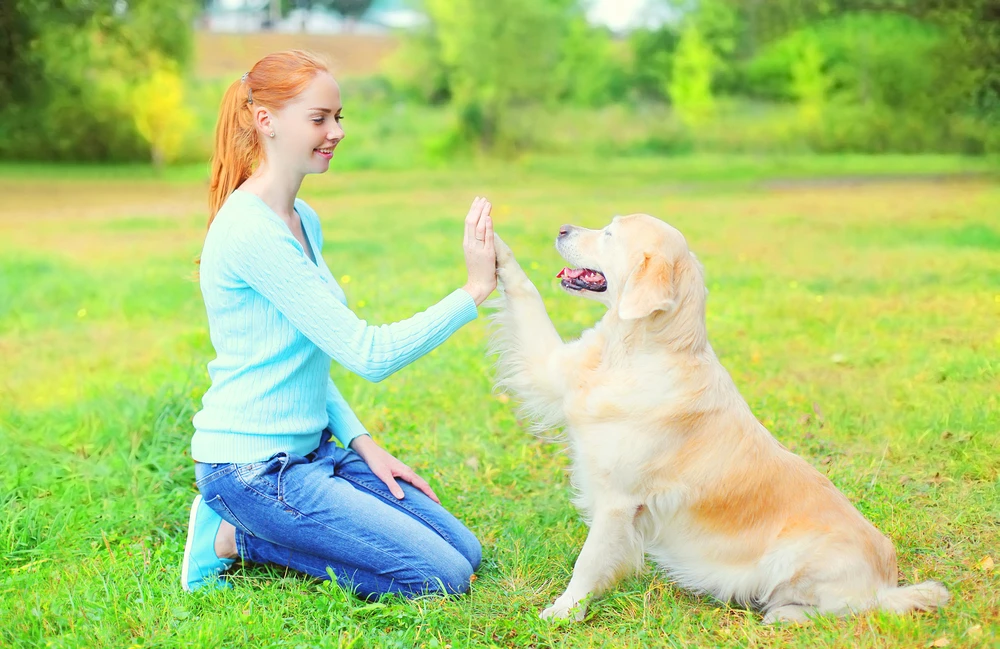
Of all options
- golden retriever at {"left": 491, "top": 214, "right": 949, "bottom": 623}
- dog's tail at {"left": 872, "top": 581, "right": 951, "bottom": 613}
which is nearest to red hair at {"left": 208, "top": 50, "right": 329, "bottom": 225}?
golden retriever at {"left": 491, "top": 214, "right": 949, "bottom": 623}

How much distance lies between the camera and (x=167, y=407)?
4594 mm

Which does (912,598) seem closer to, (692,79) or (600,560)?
(600,560)

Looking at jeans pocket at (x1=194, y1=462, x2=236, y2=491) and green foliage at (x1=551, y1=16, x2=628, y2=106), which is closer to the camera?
jeans pocket at (x1=194, y1=462, x2=236, y2=491)

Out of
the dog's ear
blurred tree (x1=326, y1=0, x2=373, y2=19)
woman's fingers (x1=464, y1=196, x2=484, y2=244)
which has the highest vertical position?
blurred tree (x1=326, y1=0, x2=373, y2=19)

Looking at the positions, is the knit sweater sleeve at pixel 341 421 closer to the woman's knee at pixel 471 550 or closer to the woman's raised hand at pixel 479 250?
the woman's knee at pixel 471 550

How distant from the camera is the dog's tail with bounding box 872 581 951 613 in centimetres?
293

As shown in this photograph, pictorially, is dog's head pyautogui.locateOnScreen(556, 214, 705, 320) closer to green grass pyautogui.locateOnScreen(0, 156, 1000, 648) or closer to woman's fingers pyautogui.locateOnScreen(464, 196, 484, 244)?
woman's fingers pyautogui.locateOnScreen(464, 196, 484, 244)

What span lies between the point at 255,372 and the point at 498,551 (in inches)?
46.8

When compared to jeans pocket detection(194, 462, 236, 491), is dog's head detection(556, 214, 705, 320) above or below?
above

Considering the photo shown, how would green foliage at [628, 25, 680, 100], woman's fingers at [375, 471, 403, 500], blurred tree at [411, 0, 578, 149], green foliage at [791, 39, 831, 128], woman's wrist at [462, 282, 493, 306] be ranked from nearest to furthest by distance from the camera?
woman's wrist at [462, 282, 493, 306] < woman's fingers at [375, 471, 403, 500] < blurred tree at [411, 0, 578, 149] < green foliage at [791, 39, 831, 128] < green foliage at [628, 25, 680, 100]

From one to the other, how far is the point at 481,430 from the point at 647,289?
215cm

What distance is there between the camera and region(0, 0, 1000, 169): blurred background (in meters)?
21.7

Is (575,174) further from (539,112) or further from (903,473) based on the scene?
(903,473)

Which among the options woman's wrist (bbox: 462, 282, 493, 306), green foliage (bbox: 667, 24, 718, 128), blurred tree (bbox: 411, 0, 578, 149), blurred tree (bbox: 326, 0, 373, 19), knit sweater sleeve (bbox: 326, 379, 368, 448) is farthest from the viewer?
green foliage (bbox: 667, 24, 718, 128)
